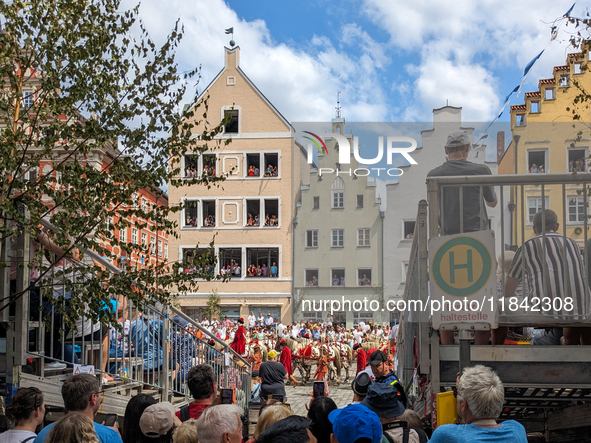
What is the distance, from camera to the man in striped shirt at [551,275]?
15.5 ft

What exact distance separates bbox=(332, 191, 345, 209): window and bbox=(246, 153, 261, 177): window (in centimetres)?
557

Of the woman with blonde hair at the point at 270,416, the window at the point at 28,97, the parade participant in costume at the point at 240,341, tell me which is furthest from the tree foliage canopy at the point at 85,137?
the parade participant in costume at the point at 240,341

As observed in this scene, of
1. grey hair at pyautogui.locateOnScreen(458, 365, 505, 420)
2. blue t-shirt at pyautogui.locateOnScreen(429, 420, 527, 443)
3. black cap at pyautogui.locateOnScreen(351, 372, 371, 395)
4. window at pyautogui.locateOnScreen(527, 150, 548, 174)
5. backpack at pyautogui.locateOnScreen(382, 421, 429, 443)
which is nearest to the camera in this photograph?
blue t-shirt at pyautogui.locateOnScreen(429, 420, 527, 443)

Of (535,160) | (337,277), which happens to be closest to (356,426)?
(535,160)

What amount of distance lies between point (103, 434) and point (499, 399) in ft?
7.99

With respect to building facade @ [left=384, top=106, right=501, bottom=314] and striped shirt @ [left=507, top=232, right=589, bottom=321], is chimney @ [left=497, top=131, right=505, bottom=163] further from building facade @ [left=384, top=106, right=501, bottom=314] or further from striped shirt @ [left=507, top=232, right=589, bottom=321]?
striped shirt @ [left=507, top=232, right=589, bottom=321]

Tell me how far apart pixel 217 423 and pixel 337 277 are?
45517 millimetres

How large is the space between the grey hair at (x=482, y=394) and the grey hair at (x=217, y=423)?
120 cm

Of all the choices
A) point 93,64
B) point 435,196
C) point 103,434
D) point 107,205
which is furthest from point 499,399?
point 93,64

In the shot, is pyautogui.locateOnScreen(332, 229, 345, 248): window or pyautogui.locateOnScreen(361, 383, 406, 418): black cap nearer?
pyautogui.locateOnScreen(361, 383, 406, 418): black cap

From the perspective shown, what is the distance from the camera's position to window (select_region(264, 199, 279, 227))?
49219 mm

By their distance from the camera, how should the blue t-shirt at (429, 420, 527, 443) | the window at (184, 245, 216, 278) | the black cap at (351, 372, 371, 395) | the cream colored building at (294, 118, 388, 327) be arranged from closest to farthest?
the blue t-shirt at (429, 420, 527, 443), the black cap at (351, 372, 371, 395), the window at (184, 245, 216, 278), the cream colored building at (294, 118, 388, 327)

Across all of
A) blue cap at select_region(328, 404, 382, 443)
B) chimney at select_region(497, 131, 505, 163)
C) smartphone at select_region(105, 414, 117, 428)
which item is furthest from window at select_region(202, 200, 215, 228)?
blue cap at select_region(328, 404, 382, 443)

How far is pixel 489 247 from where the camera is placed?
4.61 metres
